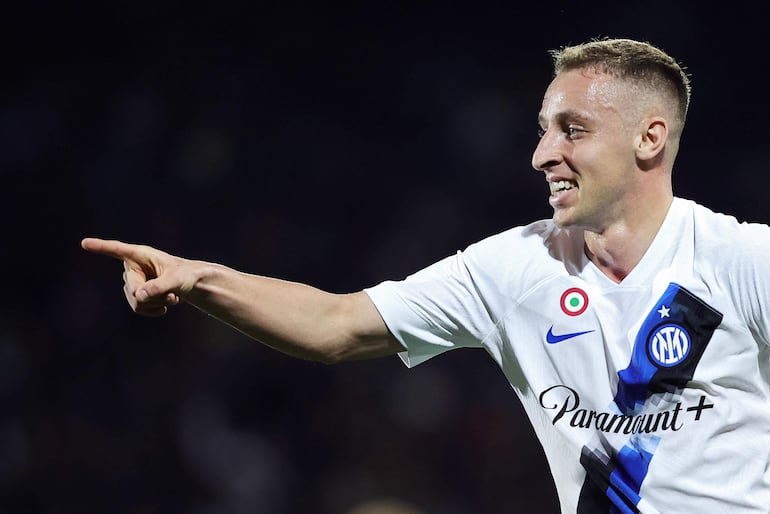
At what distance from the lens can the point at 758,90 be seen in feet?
17.0

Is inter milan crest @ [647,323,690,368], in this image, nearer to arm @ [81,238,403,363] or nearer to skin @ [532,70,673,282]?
skin @ [532,70,673,282]

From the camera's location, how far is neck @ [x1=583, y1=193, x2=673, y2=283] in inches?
101

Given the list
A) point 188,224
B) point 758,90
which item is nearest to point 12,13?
point 188,224

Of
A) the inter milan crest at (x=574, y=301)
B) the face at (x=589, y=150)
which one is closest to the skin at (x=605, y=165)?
the face at (x=589, y=150)

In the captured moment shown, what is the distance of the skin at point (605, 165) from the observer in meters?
2.57

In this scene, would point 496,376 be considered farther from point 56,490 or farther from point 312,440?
point 56,490

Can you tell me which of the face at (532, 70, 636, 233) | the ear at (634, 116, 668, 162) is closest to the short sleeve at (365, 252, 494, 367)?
the face at (532, 70, 636, 233)

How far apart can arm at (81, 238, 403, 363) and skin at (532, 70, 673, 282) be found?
64 cm

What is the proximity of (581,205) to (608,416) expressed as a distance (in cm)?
58

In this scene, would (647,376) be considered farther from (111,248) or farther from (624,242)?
(111,248)

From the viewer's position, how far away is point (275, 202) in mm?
5363

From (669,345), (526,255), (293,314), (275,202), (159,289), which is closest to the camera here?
(159,289)

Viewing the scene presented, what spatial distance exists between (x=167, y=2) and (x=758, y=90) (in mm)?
3500

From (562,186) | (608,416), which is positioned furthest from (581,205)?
(608,416)
